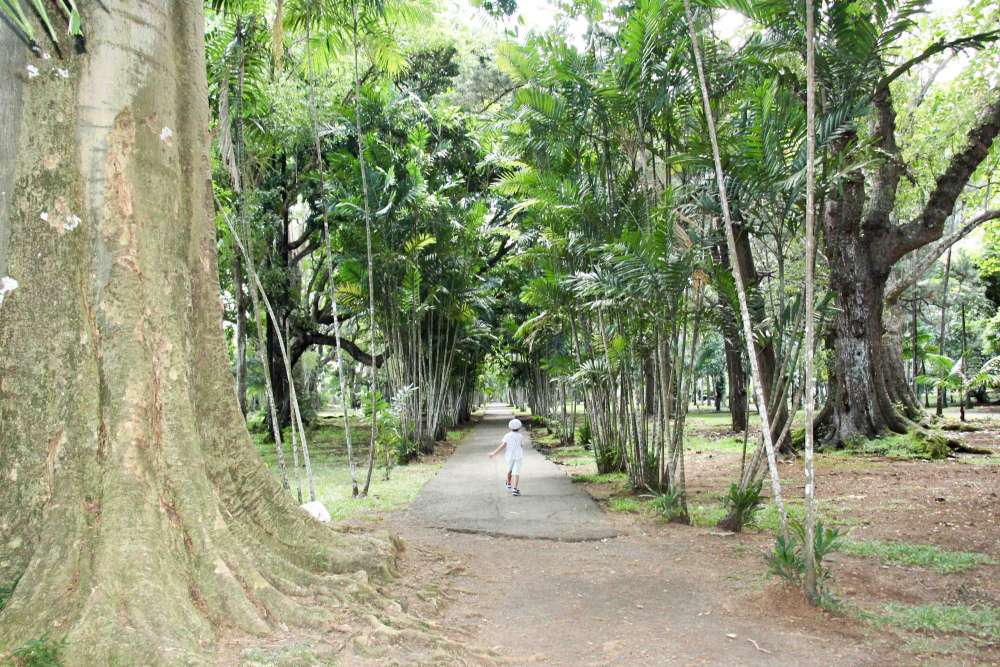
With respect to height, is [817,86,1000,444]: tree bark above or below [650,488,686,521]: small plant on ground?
above

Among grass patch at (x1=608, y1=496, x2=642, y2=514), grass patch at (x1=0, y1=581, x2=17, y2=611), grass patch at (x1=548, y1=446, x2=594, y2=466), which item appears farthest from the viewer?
grass patch at (x1=548, y1=446, x2=594, y2=466)

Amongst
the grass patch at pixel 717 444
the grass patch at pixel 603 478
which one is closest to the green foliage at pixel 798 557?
the grass patch at pixel 603 478

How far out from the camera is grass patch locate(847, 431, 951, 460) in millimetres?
13172

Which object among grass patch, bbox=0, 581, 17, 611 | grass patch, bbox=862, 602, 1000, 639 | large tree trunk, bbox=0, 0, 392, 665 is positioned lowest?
grass patch, bbox=862, 602, 1000, 639

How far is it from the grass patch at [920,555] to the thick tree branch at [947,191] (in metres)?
9.31

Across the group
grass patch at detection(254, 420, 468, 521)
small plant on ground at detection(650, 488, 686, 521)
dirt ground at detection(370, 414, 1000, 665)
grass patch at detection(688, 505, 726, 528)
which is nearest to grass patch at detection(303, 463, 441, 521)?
grass patch at detection(254, 420, 468, 521)

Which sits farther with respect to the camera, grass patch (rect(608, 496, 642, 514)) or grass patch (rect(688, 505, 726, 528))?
grass patch (rect(608, 496, 642, 514))

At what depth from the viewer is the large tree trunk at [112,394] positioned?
319 centimetres

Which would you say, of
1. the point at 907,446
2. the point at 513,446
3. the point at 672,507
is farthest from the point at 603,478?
the point at 907,446

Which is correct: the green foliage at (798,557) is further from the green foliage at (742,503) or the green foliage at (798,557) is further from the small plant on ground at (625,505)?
the small plant on ground at (625,505)

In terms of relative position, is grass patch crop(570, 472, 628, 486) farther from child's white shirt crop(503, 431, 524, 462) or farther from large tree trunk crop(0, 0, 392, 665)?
large tree trunk crop(0, 0, 392, 665)

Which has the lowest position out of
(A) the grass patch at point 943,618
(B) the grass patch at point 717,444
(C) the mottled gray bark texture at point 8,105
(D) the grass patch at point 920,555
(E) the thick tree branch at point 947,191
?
(B) the grass patch at point 717,444

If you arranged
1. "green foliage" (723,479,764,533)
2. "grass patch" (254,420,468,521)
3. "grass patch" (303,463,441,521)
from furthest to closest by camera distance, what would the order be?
"grass patch" (254,420,468,521), "grass patch" (303,463,441,521), "green foliage" (723,479,764,533)

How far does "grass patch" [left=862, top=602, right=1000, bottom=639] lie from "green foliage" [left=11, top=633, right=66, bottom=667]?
4.63 metres
